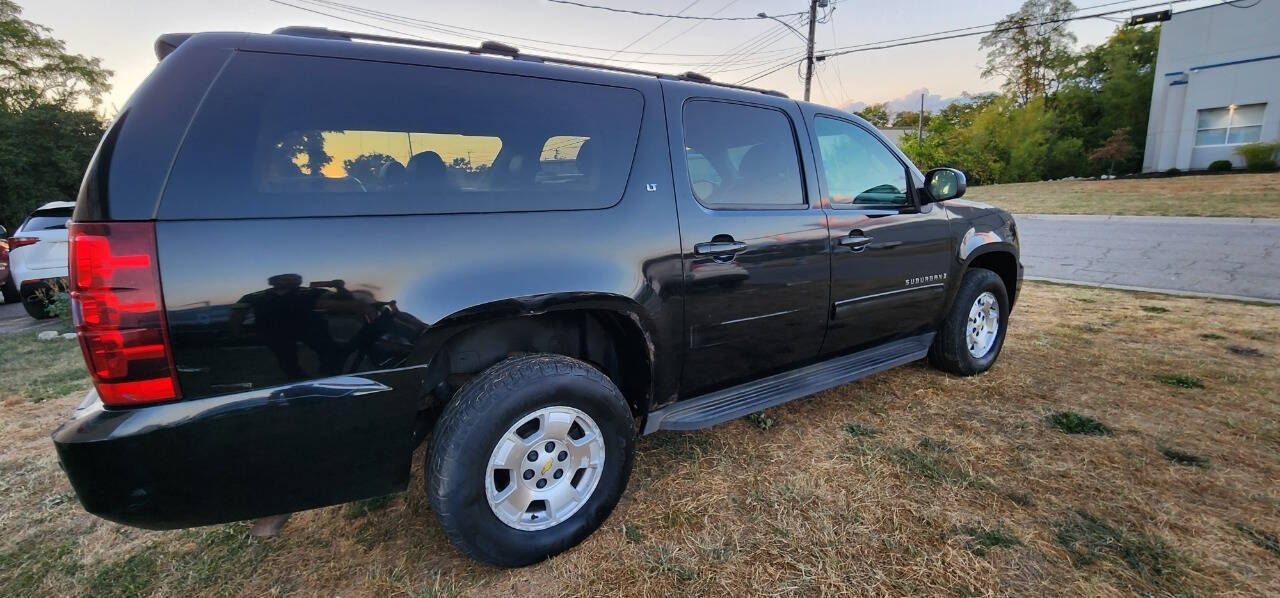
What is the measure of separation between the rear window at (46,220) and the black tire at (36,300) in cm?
81

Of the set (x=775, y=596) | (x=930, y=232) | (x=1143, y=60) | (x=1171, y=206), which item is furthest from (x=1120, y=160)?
(x=775, y=596)

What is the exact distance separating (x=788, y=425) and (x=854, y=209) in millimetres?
1235

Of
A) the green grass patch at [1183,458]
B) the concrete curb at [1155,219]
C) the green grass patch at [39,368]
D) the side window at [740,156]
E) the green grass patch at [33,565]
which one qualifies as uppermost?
the side window at [740,156]

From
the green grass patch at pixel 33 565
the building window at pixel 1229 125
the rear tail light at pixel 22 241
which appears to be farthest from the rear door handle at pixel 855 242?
the building window at pixel 1229 125

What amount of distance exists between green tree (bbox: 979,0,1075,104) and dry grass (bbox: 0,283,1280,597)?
45805mm

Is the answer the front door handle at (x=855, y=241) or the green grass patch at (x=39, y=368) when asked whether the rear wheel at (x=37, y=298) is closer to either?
the green grass patch at (x=39, y=368)

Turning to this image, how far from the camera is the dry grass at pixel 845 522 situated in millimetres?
1958

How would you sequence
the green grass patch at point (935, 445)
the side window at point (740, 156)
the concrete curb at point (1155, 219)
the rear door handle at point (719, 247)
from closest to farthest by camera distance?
1. the rear door handle at point (719, 247)
2. the side window at point (740, 156)
3. the green grass patch at point (935, 445)
4. the concrete curb at point (1155, 219)

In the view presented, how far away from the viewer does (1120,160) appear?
95.9ft

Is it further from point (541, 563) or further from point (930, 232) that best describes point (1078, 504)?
point (541, 563)

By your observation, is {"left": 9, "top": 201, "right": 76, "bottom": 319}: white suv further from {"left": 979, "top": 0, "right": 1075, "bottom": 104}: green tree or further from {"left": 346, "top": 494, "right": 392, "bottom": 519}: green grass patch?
{"left": 979, "top": 0, "right": 1075, "bottom": 104}: green tree

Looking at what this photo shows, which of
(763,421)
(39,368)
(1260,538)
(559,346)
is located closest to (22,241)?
(39,368)

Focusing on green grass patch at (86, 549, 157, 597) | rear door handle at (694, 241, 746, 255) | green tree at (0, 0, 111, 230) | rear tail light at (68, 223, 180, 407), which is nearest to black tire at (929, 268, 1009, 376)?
rear door handle at (694, 241, 746, 255)

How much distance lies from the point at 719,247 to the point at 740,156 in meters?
0.61
